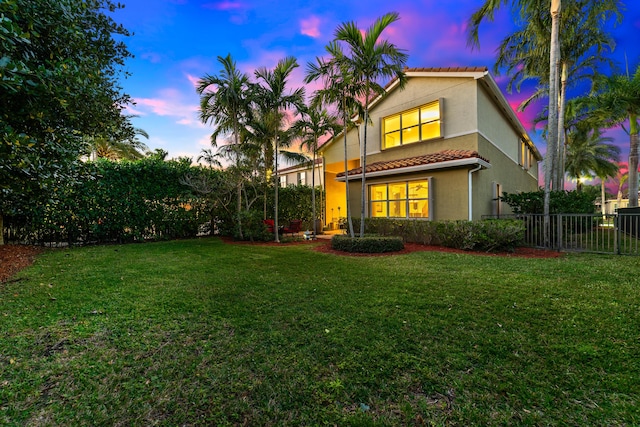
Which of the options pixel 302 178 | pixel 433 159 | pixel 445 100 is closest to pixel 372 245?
pixel 433 159

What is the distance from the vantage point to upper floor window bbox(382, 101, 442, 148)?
1118 centimetres

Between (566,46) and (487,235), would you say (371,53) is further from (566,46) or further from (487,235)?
(566,46)

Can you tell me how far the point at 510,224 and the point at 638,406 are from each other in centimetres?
722

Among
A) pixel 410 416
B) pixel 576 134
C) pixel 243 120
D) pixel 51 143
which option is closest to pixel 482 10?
pixel 243 120

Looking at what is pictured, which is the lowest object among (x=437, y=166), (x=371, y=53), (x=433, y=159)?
(x=437, y=166)

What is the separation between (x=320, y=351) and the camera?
252 cm

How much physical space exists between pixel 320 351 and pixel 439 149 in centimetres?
1060

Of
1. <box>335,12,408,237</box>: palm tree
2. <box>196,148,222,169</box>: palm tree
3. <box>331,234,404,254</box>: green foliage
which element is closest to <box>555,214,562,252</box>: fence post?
<box>331,234,404,254</box>: green foliage

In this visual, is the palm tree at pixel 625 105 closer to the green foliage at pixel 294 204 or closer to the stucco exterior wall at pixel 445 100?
the stucco exterior wall at pixel 445 100

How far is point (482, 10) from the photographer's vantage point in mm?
9062

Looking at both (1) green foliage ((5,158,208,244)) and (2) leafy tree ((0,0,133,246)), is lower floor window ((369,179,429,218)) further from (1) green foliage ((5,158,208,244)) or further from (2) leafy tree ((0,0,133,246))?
(2) leafy tree ((0,0,133,246))

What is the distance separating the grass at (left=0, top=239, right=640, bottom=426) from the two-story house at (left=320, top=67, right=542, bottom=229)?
5.42 m

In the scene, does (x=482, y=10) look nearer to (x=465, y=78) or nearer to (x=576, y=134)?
(x=465, y=78)

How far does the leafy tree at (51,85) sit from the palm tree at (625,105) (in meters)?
20.3
